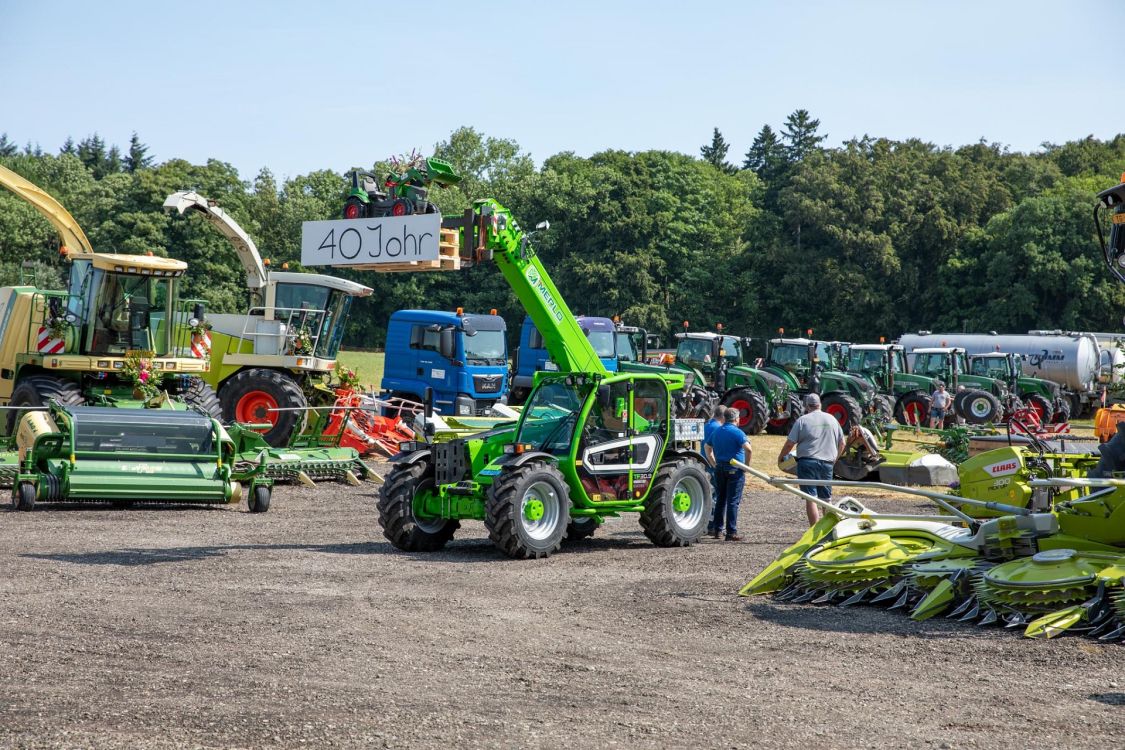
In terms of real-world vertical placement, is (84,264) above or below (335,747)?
above

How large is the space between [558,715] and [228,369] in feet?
54.8

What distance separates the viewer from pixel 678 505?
1297 cm

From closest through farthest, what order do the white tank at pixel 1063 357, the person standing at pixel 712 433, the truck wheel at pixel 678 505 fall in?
the truck wheel at pixel 678 505, the person standing at pixel 712 433, the white tank at pixel 1063 357

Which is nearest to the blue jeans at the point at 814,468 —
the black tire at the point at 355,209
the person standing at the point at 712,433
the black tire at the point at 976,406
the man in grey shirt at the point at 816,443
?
the man in grey shirt at the point at 816,443

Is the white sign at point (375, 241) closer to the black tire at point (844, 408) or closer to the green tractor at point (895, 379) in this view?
the black tire at point (844, 408)

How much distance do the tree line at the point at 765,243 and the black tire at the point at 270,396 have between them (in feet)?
107

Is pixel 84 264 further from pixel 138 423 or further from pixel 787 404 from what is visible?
pixel 787 404

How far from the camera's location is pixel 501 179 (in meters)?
72.6

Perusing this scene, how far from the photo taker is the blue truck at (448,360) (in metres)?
25.9

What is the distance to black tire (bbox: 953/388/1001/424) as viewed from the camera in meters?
29.7

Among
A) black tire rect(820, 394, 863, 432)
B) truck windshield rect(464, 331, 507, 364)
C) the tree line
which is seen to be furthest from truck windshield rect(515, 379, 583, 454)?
the tree line

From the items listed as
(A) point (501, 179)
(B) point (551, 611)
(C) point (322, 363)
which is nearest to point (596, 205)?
(A) point (501, 179)

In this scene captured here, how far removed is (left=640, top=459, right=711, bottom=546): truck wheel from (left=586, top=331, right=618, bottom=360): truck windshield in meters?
15.5

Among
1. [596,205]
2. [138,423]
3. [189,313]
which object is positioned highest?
[596,205]
